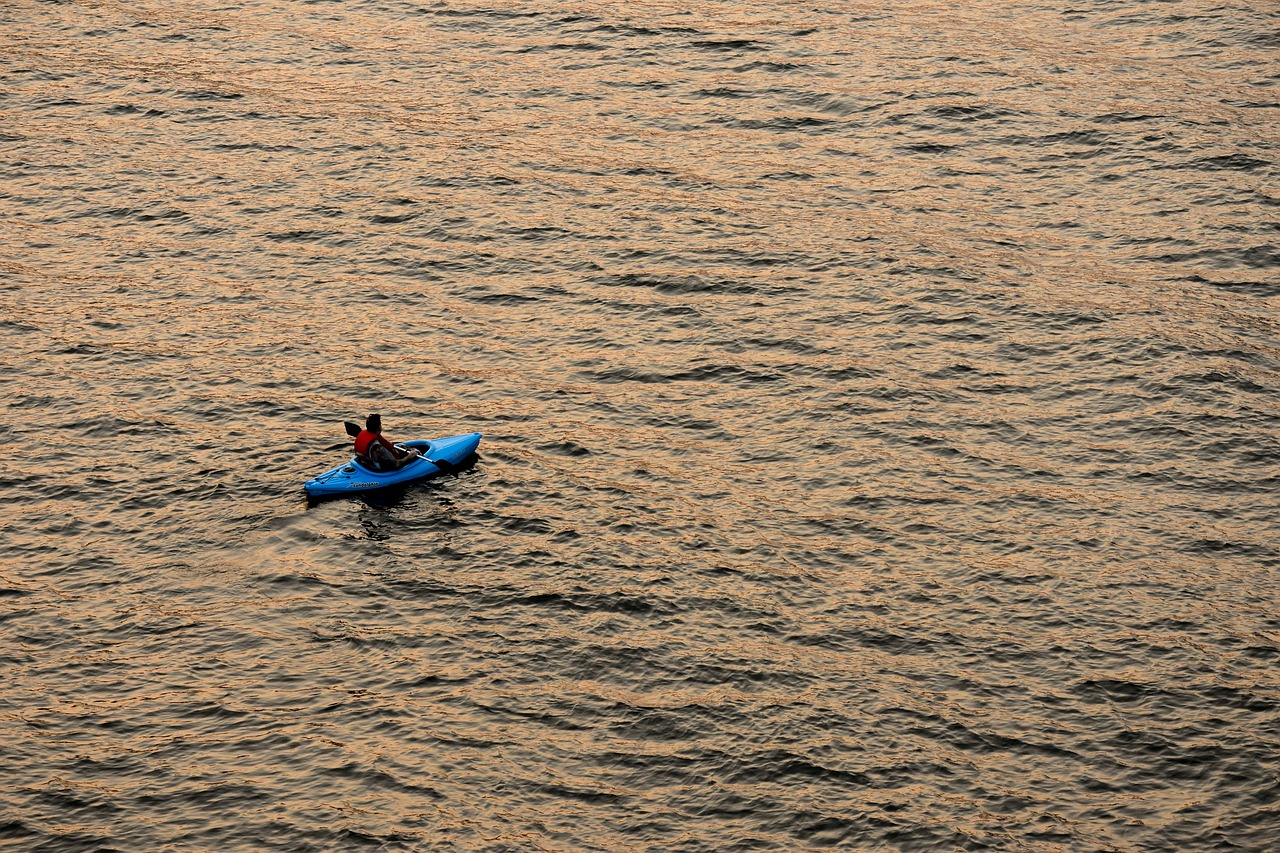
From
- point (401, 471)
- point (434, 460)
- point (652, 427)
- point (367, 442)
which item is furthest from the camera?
point (652, 427)

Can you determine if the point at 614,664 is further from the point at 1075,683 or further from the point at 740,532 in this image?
the point at 1075,683

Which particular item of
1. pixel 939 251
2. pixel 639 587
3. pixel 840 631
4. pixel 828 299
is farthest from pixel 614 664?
pixel 939 251

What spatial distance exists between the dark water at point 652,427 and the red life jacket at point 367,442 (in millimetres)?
1386

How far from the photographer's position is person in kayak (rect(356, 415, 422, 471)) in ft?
124

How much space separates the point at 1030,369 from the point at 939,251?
6.63 meters

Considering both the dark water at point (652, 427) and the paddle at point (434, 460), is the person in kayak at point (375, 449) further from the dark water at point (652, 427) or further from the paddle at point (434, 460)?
the dark water at point (652, 427)

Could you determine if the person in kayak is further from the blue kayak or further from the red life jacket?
the blue kayak

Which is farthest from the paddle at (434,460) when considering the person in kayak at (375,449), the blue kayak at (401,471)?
the person in kayak at (375,449)

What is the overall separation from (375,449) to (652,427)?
24.4 ft

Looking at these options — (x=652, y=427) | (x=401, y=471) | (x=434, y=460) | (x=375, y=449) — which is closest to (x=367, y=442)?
(x=375, y=449)

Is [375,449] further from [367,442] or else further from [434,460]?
[434,460]

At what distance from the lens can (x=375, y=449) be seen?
125 feet

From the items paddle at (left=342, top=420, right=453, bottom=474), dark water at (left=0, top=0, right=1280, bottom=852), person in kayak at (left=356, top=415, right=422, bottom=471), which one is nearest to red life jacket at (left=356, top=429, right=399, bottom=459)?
person in kayak at (left=356, top=415, right=422, bottom=471)

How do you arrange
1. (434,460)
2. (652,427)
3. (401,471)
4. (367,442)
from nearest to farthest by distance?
(367,442) → (401,471) → (434,460) → (652,427)
